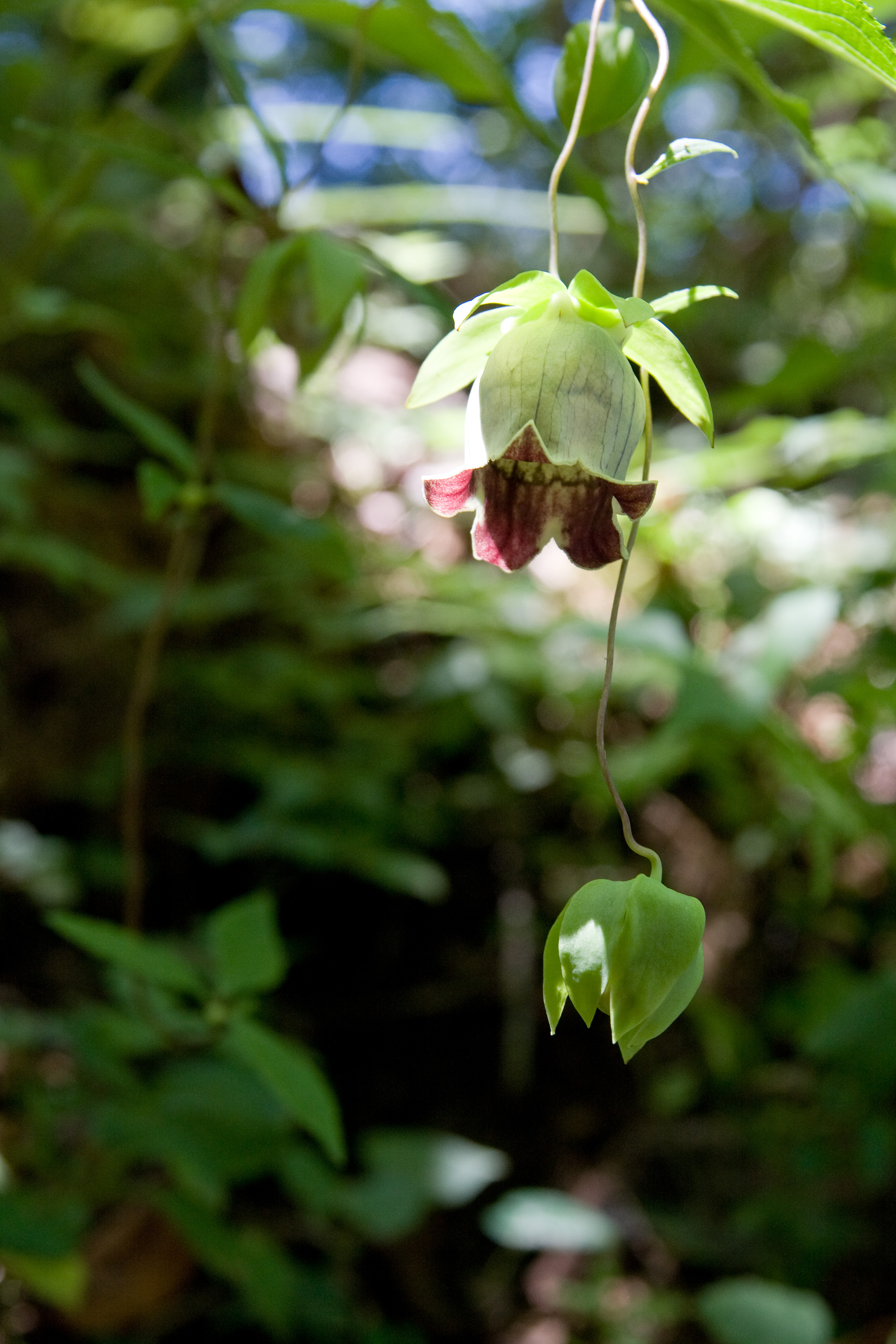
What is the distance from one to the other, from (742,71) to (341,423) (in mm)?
1343

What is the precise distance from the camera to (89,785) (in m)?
1.59

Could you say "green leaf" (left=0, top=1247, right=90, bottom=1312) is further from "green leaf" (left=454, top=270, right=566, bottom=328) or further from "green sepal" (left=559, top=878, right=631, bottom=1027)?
"green leaf" (left=454, top=270, right=566, bottom=328)

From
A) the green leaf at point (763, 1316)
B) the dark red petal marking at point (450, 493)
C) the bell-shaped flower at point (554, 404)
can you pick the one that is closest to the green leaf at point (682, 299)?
the bell-shaped flower at point (554, 404)

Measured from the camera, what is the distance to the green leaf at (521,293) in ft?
1.50

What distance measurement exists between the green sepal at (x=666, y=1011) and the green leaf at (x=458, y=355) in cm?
31

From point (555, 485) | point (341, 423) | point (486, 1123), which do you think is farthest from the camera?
point (341, 423)

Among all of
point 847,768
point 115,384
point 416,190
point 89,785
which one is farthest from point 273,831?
point 416,190

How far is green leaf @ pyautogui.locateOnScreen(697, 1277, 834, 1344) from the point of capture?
116 cm

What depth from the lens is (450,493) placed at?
20.1 inches

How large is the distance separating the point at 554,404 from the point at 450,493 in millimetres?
78

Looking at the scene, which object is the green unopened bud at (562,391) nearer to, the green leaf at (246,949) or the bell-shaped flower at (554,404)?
the bell-shaped flower at (554,404)

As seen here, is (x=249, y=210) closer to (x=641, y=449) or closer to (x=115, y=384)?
(x=641, y=449)

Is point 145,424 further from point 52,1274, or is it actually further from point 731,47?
point 52,1274

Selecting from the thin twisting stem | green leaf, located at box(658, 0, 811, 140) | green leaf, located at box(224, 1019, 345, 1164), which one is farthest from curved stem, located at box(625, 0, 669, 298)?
green leaf, located at box(224, 1019, 345, 1164)
